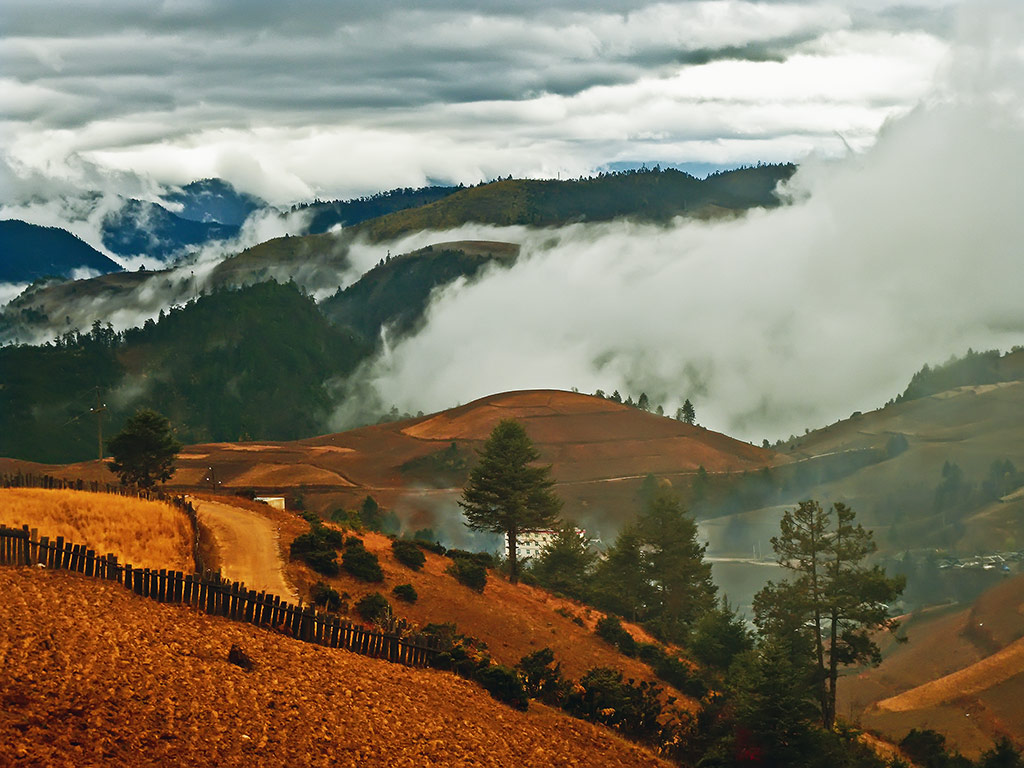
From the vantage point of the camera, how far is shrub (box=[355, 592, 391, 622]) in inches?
1455

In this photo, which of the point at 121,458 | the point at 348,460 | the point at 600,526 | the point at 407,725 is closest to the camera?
the point at 407,725

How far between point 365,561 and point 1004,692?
66.3 meters

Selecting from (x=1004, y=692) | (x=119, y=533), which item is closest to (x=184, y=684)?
(x=119, y=533)

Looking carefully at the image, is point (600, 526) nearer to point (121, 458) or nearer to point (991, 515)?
point (991, 515)

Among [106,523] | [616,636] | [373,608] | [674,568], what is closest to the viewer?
[106,523]

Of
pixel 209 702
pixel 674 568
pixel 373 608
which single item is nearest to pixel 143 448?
pixel 373 608

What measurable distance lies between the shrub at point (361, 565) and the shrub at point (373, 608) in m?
4.36

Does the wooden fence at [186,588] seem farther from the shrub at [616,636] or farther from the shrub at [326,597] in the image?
the shrub at [616,636]

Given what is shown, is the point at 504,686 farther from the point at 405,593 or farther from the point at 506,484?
the point at 506,484

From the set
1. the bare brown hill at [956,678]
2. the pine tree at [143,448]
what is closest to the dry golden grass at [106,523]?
the pine tree at [143,448]

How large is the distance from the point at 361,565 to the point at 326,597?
660 centimetres

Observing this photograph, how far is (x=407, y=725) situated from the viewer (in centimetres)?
2264

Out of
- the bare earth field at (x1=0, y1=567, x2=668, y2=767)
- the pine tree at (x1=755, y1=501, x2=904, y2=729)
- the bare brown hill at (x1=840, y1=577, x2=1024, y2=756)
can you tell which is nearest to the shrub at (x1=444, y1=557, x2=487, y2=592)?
the pine tree at (x1=755, y1=501, x2=904, y2=729)

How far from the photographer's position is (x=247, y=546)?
4091 centimetres
